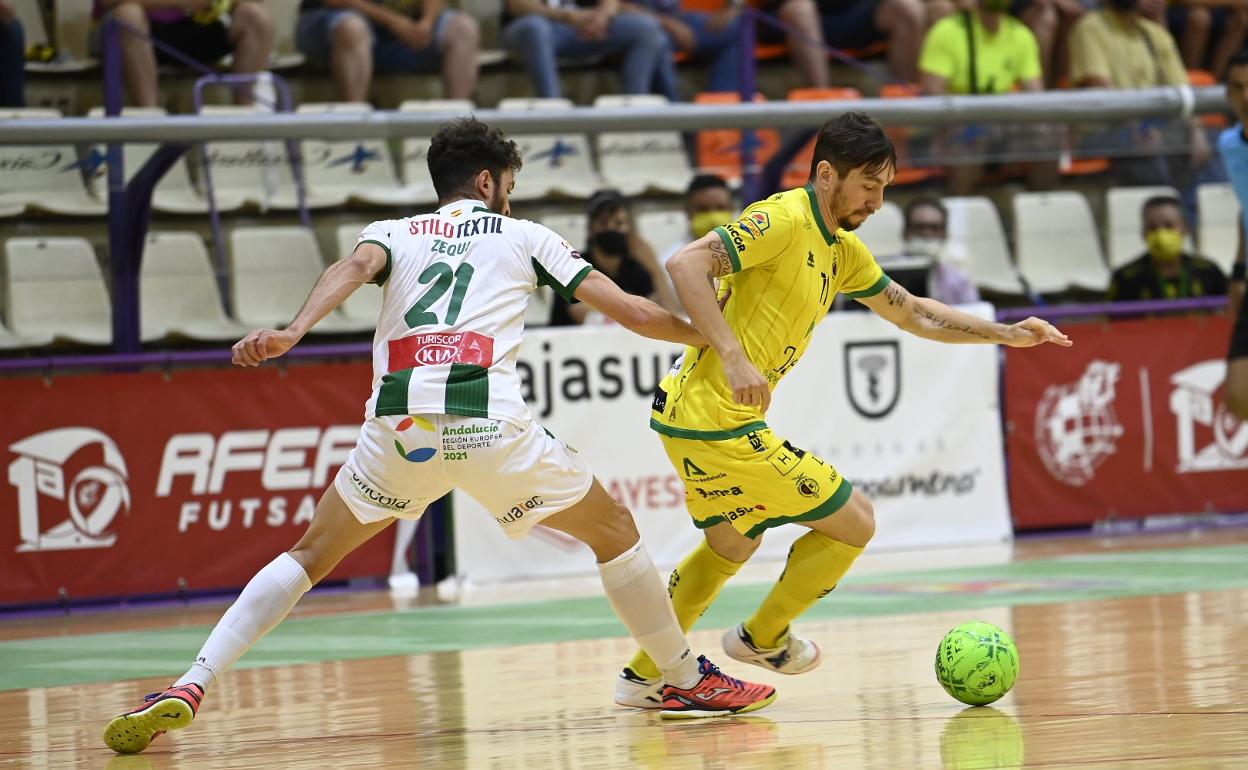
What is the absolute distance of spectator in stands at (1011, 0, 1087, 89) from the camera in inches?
634

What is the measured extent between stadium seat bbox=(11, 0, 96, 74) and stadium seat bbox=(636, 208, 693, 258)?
14.8 feet

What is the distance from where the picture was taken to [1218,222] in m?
13.8

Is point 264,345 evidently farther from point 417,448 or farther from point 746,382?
point 746,382

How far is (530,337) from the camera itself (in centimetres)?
1159

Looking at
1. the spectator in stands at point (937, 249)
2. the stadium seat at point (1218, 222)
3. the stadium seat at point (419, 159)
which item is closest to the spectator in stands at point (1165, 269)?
the stadium seat at point (1218, 222)

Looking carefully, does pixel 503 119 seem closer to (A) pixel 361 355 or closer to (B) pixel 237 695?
(A) pixel 361 355

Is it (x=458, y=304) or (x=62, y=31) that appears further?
(x=62, y=31)

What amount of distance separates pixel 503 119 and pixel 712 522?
599 cm

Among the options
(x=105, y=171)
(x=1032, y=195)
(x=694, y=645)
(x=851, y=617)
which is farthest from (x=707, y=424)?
(x=1032, y=195)

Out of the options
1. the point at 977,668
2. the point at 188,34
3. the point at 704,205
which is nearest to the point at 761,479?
the point at 977,668

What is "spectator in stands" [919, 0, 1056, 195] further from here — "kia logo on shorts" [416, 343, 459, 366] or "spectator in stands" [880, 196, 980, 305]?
"kia logo on shorts" [416, 343, 459, 366]

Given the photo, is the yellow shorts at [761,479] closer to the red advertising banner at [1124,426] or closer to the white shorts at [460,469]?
the white shorts at [460,469]

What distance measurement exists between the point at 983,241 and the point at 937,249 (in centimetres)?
62

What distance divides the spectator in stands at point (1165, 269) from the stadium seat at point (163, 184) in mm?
6867
